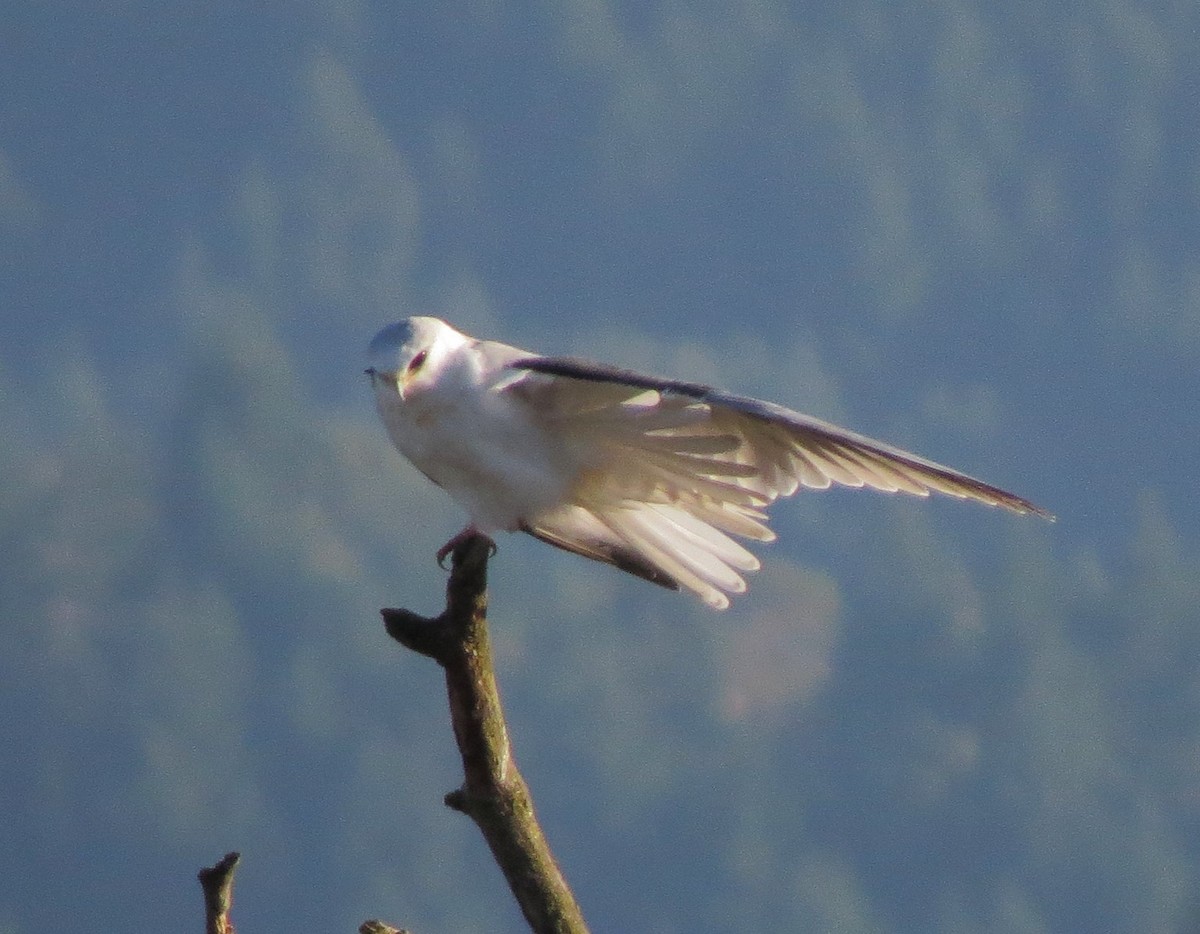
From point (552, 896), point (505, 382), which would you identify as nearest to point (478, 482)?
point (505, 382)

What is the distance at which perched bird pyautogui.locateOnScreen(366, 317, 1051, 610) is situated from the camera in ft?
8.09

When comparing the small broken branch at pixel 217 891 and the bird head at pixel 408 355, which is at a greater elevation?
the bird head at pixel 408 355

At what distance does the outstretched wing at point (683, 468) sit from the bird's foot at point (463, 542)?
17 centimetres

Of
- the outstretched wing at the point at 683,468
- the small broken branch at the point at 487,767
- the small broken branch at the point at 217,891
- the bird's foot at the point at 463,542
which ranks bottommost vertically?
the small broken branch at the point at 217,891

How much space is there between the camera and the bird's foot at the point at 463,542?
2457 millimetres

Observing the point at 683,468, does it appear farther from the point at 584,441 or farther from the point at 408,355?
the point at 408,355

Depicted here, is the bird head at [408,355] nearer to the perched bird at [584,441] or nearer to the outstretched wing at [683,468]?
the perched bird at [584,441]

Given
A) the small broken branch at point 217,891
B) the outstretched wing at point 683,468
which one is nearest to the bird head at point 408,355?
the outstretched wing at point 683,468

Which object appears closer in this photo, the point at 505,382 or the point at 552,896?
the point at 552,896

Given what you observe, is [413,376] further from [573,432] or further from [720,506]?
[720,506]

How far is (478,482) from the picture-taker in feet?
8.59

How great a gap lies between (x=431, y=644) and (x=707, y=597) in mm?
845

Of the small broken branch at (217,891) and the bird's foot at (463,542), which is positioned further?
the bird's foot at (463,542)

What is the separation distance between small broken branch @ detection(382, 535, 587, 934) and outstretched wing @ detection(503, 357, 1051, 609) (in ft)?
1.49
